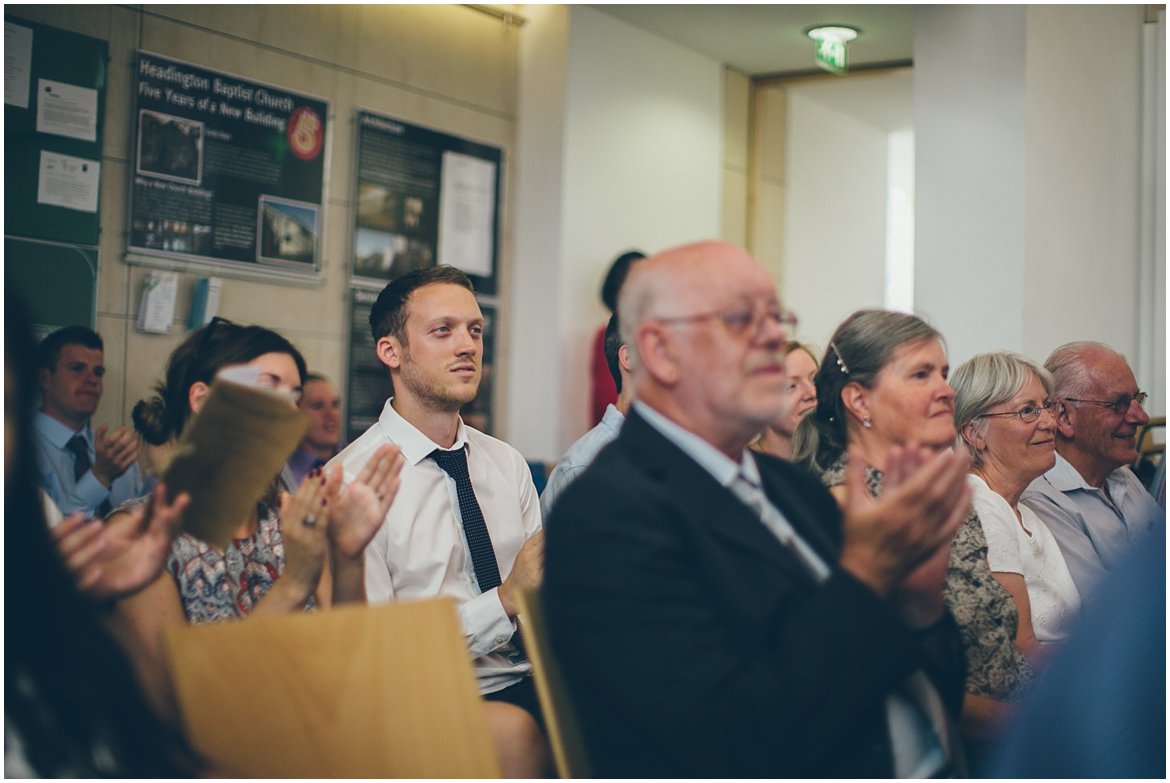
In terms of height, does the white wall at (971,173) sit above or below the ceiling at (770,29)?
below

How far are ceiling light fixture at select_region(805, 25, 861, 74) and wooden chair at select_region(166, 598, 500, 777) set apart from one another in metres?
5.16

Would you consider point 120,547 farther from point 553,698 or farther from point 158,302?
point 158,302

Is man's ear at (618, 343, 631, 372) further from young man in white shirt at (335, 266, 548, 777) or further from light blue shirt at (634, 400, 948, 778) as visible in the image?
light blue shirt at (634, 400, 948, 778)

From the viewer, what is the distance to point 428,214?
18.4 ft

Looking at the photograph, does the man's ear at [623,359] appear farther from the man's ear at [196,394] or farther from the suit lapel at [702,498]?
the suit lapel at [702,498]


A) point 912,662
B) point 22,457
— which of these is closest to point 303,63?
point 22,457

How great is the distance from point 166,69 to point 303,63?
2.40 ft

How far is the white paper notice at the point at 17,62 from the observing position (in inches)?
155

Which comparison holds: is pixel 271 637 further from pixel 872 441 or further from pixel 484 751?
pixel 872 441

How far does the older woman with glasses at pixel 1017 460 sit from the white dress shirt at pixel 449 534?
42.7 inches

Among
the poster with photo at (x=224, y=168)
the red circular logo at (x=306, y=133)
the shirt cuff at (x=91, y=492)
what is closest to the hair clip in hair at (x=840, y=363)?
the shirt cuff at (x=91, y=492)

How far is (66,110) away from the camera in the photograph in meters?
4.15

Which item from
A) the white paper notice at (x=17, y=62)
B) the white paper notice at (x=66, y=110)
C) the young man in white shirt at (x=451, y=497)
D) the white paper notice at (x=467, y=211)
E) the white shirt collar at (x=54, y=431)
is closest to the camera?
the young man in white shirt at (x=451, y=497)

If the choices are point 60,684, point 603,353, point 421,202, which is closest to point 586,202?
point 603,353
